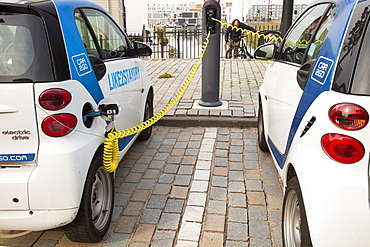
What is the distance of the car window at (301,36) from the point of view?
3.14m

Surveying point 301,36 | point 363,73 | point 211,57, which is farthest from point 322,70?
point 211,57

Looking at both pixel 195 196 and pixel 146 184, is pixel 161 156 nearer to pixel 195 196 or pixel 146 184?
pixel 146 184

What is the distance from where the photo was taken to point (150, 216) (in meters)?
3.42

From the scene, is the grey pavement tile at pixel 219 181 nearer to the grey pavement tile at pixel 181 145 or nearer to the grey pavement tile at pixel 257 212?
the grey pavement tile at pixel 257 212

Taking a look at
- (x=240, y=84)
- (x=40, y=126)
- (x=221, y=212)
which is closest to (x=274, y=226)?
(x=221, y=212)

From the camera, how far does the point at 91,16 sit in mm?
3523

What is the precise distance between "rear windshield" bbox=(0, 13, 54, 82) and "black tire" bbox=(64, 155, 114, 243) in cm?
81

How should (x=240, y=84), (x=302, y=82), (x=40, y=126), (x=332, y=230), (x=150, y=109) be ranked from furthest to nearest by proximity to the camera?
(x=240, y=84) → (x=150, y=109) → (x=302, y=82) → (x=40, y=126) → (x=332, y=230)

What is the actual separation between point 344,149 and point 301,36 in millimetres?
1839

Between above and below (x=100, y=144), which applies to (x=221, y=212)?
below

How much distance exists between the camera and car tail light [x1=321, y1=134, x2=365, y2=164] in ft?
6.36

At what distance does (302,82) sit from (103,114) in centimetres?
153

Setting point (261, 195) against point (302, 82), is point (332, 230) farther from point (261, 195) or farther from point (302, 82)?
point (261, 195)

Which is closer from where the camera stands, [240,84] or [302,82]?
[302,82]
